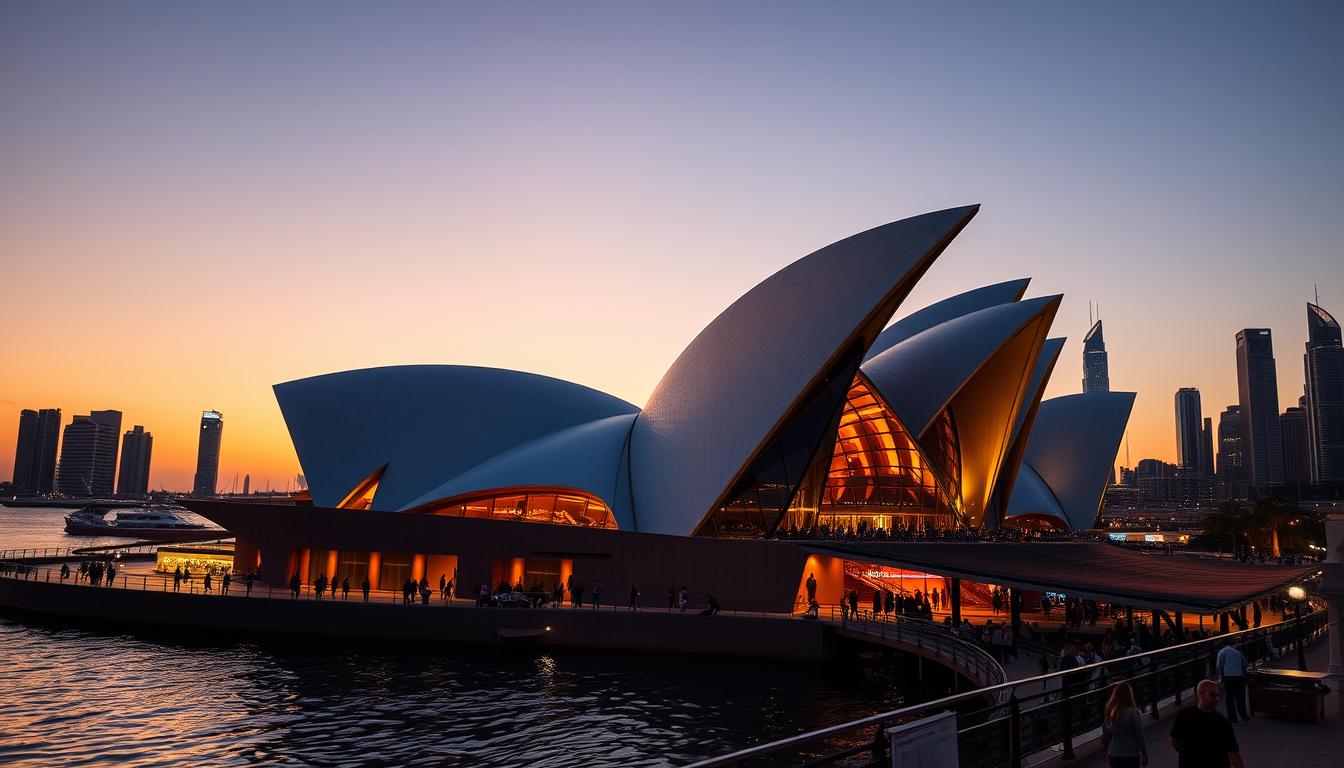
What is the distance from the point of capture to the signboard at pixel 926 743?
566cm

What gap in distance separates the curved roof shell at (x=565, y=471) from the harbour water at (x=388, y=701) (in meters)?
9.69

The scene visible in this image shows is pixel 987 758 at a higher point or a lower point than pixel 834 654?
higher

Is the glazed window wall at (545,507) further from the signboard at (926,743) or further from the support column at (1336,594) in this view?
the signboard at (926,743)

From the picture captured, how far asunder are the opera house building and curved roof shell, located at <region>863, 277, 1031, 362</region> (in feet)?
0.45

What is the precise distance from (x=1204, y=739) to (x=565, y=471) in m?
32.1

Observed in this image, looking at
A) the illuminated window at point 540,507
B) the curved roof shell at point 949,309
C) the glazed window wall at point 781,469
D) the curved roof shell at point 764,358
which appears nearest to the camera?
the curved roof shell at point 764,358

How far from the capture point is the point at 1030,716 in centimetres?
823

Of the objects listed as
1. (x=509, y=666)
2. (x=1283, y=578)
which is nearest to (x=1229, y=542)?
(x=1283, y=578)

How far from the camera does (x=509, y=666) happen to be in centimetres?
2489

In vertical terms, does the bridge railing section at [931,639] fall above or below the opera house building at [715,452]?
below

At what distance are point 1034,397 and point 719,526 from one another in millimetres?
19132

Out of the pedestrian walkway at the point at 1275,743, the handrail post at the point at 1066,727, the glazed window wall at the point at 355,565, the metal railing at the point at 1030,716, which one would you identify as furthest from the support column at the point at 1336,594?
the glazed window wall at the point at 355,565

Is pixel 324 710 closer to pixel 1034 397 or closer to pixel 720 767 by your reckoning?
pixel 720 767

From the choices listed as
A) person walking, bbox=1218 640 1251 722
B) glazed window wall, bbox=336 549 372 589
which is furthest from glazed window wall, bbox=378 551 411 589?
person walking, bbox=1218 640 1251 722
